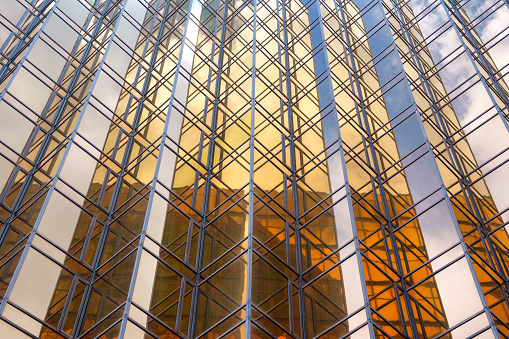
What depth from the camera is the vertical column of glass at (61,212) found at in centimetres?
1648

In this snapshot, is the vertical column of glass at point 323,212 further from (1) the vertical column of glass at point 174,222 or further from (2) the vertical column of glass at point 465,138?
(1) the vertical column of glass at point 174,222

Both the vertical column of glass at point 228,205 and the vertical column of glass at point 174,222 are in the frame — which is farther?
the vertical column of glass at point 228,205

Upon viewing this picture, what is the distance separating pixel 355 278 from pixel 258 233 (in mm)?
3887

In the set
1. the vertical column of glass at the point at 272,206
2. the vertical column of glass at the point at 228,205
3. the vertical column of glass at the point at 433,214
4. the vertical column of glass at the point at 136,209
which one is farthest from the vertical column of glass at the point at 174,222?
the vertical column of glass at the point at 433,214

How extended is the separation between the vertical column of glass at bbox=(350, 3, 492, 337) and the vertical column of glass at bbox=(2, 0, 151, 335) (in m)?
12.0

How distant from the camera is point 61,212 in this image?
62.9 ft

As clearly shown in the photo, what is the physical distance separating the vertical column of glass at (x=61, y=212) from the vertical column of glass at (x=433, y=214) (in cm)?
1204

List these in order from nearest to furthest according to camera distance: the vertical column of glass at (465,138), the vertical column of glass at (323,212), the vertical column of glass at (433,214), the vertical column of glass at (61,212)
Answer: the vertical column of glass at (433,214)
the vertical column of glass at (61,212)
the vertical column of glass at (323,212)
the vertical column of glass at (465,138)

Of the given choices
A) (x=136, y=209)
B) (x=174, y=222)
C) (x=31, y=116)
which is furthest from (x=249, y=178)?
(x=31, y=116)

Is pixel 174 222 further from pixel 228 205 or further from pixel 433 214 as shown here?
pixel 433 214

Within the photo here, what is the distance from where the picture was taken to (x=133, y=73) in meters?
27.7

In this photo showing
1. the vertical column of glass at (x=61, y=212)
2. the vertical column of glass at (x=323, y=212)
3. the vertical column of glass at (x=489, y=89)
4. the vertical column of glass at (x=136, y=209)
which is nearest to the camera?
the vertical column of glass at (x=61, y=212)

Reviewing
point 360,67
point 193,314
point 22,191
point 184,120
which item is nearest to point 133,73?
point 184,120

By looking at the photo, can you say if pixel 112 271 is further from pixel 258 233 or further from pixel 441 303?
pixel 441 303
